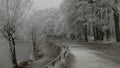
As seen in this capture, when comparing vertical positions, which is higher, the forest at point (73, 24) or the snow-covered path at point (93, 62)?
the forest at point (73, 24)

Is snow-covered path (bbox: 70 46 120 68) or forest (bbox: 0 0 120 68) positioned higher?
forest (bbox: 0 0 120 68)

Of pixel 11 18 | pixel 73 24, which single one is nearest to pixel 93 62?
pixel 11 18

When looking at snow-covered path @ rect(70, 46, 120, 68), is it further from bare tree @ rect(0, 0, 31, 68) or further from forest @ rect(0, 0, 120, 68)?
bare tree @ rect(0, 0, 31, 68)

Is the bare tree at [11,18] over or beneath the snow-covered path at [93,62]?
over

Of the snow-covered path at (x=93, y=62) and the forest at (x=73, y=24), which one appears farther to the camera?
the forest at (x=73, y=24)

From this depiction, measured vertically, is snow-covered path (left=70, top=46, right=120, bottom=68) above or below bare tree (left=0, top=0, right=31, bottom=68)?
below

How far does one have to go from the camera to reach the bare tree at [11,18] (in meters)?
19.9

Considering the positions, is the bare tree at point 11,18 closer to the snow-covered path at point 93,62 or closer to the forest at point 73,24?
the forest at point 73,24

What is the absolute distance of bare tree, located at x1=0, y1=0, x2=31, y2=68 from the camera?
1991 cm

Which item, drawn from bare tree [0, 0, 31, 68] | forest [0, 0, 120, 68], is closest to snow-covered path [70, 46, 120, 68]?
forest [0, 0, 120, 68]

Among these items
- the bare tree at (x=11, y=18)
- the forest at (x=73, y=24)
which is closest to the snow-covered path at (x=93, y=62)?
the forest at (x=73, y=24)

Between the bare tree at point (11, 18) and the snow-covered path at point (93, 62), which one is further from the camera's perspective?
the bare tree at point (11, 18)

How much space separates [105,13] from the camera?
35.4 metres

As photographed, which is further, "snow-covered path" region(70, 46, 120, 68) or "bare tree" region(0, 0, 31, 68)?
"bare tree" region(0, 0, 31, 68)
